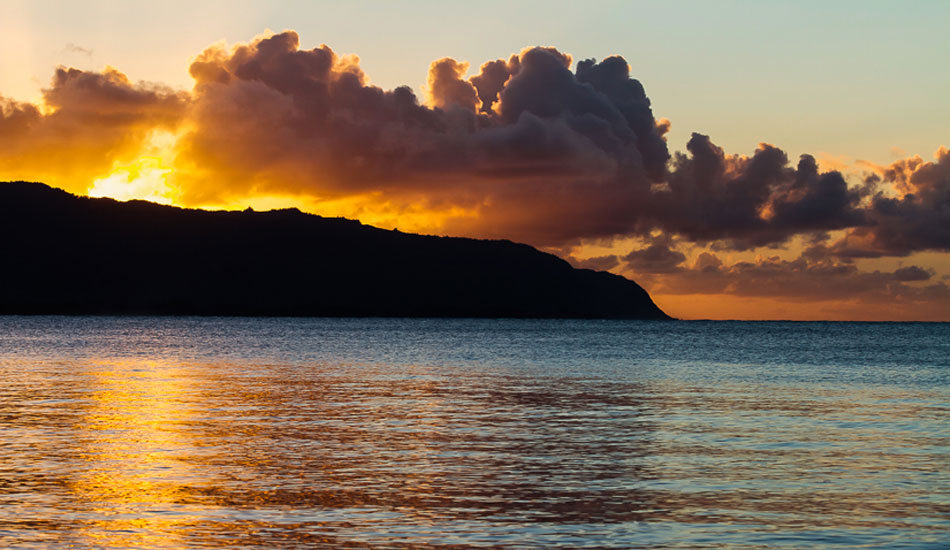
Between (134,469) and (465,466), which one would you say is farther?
(465,466)

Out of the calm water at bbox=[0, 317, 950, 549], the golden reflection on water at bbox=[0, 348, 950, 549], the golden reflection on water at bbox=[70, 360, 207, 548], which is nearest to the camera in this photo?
the golden reflection on water at bbox=[70, 360, 207, 548]

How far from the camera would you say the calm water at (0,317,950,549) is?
16844 mm

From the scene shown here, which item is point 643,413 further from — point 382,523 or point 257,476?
point 382,523

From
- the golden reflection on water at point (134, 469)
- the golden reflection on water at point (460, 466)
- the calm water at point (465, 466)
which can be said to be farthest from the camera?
the golden reflection on water at point (460, 466)

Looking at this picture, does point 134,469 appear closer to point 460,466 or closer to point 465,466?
point 460,466

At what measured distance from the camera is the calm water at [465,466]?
16.8 meters

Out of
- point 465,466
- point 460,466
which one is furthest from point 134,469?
point 465,466

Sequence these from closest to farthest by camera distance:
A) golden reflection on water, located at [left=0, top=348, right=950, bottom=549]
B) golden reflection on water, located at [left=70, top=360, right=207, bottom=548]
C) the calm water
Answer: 1. golden reflection on water, located at [left=70, top=360, right=207, bottom=548]
2. the calm water
3. golden reflection on water, located at [left=0, top=348, right=950, bottom=549]

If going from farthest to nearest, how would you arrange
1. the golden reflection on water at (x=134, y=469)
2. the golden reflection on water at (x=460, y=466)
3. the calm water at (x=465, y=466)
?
1. the golden reflection on water at (x=460, y=466)
2. the calm water at (x=465, y=466)
3. the golden reflection on water at (x=134, y=469)

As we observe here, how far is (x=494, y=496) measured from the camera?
19781 mm

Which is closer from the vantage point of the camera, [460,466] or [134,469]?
[134,469]

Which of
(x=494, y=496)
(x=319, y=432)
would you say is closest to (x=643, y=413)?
(x=319, y=432)

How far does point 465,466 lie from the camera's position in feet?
77.0

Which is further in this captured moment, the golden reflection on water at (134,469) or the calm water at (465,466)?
the calm water at (465,466)
